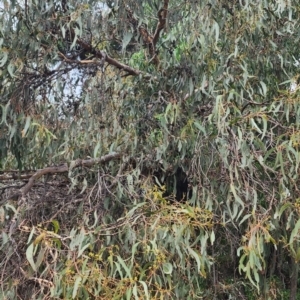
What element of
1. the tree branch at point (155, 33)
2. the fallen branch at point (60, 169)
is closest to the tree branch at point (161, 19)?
the tree branch at point (155, 33)

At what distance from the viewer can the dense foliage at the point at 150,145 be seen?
129 cm

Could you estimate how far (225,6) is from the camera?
1749 millimetres

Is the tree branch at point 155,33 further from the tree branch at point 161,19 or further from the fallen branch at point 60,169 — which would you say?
the fallen branch at point 60,169

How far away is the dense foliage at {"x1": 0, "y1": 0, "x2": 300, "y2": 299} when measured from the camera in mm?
1285

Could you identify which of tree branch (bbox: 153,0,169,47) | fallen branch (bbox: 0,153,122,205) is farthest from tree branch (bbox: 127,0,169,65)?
fallen branch (bbox: 0,153,122,205)

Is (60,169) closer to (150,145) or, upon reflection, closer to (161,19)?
(150,145)

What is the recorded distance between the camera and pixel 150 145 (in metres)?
1.83

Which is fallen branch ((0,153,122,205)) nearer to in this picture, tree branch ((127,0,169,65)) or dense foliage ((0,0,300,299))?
dense foliage ((0,0,300,299))

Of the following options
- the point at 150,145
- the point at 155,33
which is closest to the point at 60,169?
the point at 150,145

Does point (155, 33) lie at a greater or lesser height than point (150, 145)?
greater

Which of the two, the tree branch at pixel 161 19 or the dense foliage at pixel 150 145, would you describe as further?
the tree branch at pixel 161 19

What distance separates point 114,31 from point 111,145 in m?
0.47

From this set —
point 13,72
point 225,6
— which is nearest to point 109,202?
point 13,72

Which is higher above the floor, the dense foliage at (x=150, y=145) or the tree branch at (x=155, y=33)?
the tree branch at (x=155, y=33)
